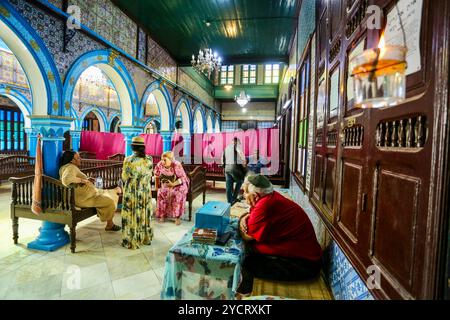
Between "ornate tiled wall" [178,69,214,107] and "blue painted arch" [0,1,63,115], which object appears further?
"ornate tiled wall" [178,69,214,107]

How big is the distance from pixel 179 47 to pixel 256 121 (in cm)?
903

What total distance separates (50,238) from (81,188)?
773 millimetres

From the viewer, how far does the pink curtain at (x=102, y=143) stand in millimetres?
10453

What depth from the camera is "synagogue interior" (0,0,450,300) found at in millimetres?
933

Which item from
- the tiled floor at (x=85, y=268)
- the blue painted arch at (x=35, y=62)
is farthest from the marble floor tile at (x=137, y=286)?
the blue painted arch at (x=35, y=62)

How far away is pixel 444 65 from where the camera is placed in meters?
0.82

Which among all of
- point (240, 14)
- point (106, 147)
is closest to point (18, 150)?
point (106, 147)

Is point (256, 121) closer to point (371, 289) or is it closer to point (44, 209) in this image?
point (44, 209)

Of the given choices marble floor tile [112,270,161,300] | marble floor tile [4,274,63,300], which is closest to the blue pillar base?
marble floor tile [4,274,63,300]

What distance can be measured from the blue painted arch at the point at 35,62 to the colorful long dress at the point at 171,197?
1951 millimetres

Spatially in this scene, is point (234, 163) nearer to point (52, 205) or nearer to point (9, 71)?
point (52, 205)

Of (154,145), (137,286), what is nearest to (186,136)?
(154,145)

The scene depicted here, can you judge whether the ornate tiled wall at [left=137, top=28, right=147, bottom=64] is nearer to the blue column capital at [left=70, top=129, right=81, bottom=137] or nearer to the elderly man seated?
the blue column capital at [left=70, top=129, right=81, bottom=137]

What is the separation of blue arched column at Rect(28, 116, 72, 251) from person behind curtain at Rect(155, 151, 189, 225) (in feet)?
5.14
